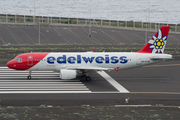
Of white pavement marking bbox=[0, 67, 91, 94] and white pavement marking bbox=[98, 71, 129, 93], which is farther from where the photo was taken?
white pavement marking bbox=[98, 71, 129, 93]

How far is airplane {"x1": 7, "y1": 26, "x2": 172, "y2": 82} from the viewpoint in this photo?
37.8 metres

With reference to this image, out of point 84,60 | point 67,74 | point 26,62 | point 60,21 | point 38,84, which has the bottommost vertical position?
point 38,84

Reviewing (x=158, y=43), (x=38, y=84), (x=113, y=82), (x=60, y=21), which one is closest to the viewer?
(x=38, y=84)

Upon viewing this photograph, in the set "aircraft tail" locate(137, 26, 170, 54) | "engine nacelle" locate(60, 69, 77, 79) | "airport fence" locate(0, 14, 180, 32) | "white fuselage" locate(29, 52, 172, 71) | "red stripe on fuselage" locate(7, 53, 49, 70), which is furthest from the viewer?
"airport fence" locate(0, 14, 180, 32)

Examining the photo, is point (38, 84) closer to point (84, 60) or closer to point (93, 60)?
point (84, 60)

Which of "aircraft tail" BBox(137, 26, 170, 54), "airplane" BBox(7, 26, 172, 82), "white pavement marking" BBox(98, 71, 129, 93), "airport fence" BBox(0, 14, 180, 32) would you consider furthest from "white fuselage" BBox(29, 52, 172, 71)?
"airport fence" BBox(0, 14, 180, 32)

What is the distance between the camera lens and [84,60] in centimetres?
3872

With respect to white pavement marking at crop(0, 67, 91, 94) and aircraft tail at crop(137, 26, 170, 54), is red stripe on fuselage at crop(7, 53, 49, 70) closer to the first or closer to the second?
white pavement marking at crop(0, 67, 91, 94)

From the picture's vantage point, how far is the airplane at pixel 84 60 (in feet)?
124
